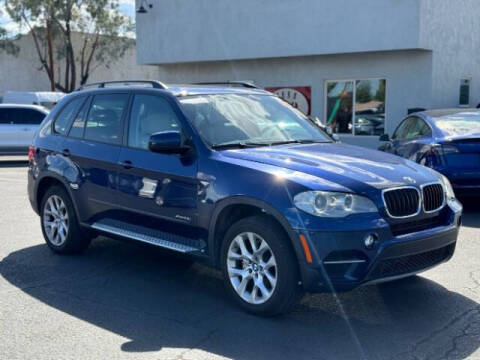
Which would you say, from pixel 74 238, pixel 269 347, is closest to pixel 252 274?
pixel 269 347

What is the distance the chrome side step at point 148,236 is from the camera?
17.0 feet

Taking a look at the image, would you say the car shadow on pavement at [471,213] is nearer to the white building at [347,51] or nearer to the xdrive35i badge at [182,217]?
the xdrive35i badge at [182,217]

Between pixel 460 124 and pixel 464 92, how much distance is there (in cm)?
986

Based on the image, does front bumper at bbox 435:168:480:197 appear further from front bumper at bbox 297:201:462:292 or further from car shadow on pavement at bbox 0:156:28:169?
car shadow on pavement at bbox 0:156:28:169

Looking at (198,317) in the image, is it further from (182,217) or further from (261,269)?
(182,217)

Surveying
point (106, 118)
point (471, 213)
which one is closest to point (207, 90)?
point (106, 118)

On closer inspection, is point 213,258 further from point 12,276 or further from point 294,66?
point 294,66

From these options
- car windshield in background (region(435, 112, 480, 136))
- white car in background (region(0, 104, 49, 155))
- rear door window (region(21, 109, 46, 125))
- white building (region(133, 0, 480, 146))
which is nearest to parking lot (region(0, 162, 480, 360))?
car windshield in background (region(435, 112, 480, 136))

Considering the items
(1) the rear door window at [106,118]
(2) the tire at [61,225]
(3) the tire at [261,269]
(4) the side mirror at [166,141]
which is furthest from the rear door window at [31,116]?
(3) the tire at [261,269]

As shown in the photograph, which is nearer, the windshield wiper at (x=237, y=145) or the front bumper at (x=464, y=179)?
the windshield wiper at (x=237, y=145)

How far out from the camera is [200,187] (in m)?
5.05

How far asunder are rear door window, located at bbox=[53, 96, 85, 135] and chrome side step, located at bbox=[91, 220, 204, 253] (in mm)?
1263

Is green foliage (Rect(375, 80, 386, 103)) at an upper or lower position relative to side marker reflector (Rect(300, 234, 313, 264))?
upper

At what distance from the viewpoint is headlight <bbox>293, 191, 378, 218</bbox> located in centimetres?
434
